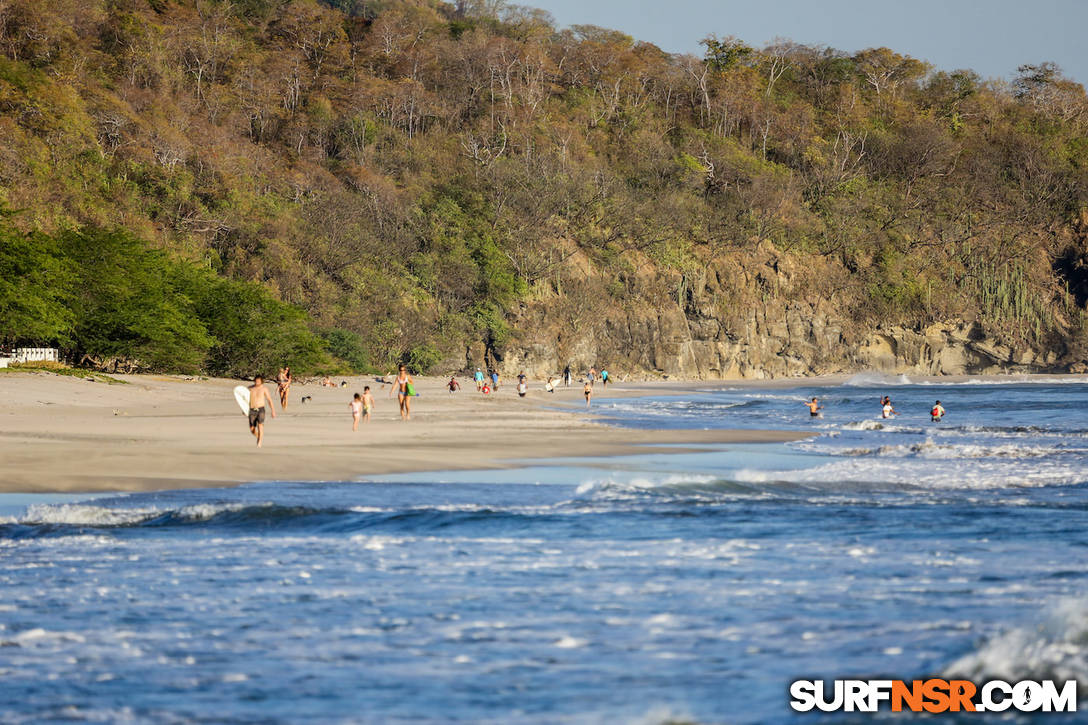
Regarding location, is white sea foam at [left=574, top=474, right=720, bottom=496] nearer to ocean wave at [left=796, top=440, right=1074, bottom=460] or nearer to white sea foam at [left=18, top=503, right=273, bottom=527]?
white sea foam at [left=18, top=503, right=273, bottom=527]

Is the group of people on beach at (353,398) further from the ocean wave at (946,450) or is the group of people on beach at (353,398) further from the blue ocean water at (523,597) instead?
the ocean wave at (946,450)

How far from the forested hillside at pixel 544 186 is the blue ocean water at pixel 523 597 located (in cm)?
3268

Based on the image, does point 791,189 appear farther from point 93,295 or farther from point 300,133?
point 93,295

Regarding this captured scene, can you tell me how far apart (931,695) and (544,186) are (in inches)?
2871

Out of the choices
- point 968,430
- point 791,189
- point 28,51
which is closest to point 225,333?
point 968,430

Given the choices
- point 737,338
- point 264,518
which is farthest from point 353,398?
point 737,338

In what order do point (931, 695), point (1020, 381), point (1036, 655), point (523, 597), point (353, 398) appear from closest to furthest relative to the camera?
point (931, 695), point (1036, 655), point (523, 597), point (353, 398), point (1020, 381)

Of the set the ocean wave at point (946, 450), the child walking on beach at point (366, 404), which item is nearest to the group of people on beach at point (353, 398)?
the child walking on beach at point (366, 404)

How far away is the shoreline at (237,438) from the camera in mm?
14656

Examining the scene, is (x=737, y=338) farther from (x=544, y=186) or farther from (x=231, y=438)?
(x=231, y=438)

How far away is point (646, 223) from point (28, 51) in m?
43.5

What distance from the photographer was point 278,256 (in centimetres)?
6216

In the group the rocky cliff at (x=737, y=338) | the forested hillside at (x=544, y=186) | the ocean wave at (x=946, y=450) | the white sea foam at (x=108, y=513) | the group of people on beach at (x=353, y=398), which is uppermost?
the forested hillside at (x=544, y=186)

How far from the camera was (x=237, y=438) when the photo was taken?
19.4 meters
